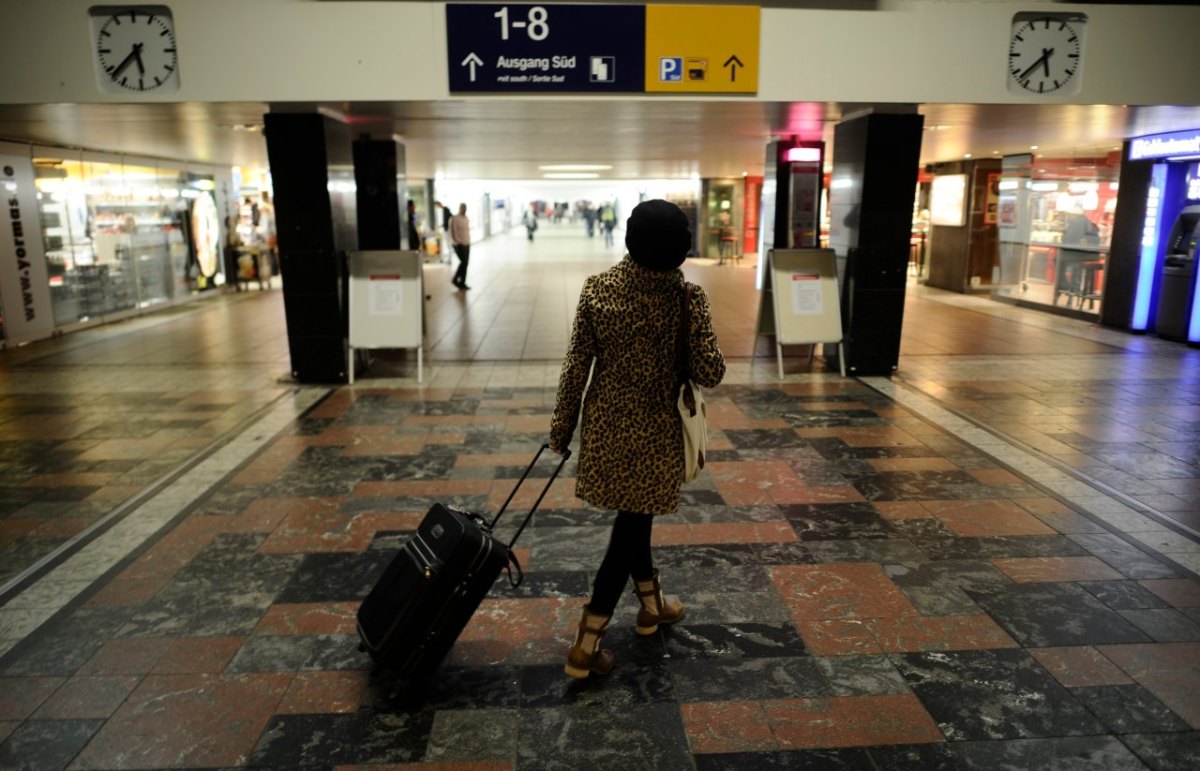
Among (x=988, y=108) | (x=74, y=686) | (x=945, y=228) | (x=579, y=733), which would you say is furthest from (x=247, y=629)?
(x=945, y=228)

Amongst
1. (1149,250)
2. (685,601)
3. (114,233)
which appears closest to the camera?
(685,601)

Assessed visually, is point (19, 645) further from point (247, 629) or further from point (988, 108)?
point (988, 108)

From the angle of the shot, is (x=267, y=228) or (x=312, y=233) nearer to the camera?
(x=312, y=233)

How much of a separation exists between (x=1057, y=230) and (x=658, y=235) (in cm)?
1263

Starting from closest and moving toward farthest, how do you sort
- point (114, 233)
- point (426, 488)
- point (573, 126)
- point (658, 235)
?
point (658, 235) → point (426, 488) → point (573, 126) → point (114, 233)

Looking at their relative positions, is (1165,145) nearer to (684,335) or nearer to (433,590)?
(684,335)

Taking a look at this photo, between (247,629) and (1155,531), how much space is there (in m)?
4.50

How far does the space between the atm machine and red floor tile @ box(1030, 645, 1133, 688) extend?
8654mm

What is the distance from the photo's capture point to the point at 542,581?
3672 millimetres

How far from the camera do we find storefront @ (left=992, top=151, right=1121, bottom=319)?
1170 centimetres

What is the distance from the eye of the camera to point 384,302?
301 inches

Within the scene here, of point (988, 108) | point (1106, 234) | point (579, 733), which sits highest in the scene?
point (988, 108)

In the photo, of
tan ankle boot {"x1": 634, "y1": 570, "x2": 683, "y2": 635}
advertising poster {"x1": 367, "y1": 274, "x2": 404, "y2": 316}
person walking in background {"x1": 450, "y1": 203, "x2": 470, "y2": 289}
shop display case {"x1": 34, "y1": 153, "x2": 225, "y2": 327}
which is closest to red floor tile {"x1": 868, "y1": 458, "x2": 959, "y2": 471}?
tan ankle boot {"x1": 634, "y1": 570, "x2": 683, "y2": 635}

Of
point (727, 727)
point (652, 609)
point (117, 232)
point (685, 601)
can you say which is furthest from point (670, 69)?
point (117, 232)
